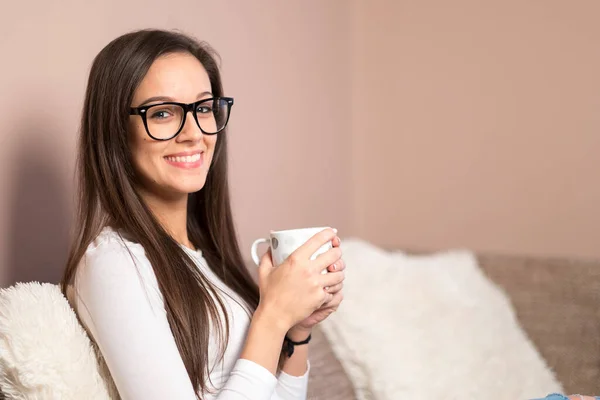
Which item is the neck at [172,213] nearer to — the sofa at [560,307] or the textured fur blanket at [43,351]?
the textured fur blanket at [43,351]

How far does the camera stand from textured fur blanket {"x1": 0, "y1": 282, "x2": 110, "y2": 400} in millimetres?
986

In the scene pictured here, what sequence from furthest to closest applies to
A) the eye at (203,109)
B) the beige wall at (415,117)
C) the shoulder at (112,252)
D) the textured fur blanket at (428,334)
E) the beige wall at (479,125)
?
the beige wall at (479,125)
the beige wall at (415,117)
the textured fur blanket at (428,334)
the eye at (203,109)
the shoulder at (112,252)

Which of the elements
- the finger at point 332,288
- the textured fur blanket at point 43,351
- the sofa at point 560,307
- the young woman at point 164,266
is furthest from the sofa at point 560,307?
the textured fur blanket at point 43,351

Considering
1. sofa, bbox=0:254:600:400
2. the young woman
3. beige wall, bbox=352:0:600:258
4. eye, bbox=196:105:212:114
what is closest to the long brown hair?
the young woman

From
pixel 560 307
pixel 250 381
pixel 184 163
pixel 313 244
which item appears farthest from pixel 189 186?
pixel 560 307

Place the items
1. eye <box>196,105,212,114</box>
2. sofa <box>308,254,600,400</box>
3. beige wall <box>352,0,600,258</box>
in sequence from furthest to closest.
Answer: beige wall <box>352,0,600,258</box>, sofa <box>308,254,600,400</box>, eye <box>196,105,212,114</box>

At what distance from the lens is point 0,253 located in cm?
132

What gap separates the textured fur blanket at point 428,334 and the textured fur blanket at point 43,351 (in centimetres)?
76

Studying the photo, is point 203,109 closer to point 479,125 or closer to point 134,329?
point 134,329

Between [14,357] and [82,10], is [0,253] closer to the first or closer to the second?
[14,357]

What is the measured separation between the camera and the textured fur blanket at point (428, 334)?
168cm

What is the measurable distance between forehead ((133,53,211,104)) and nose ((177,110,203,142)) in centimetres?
3

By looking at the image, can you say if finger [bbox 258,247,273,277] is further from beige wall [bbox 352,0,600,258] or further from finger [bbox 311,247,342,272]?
beige wall [bbox 352,0,600,258]

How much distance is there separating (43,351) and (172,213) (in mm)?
440
